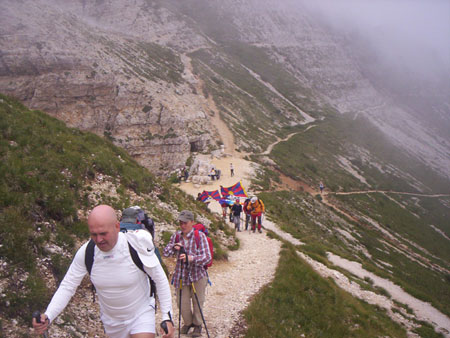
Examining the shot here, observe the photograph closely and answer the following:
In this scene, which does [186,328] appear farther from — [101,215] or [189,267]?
[101,215]

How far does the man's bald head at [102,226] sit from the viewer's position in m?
3.43

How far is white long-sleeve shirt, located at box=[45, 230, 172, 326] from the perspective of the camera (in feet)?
11.9

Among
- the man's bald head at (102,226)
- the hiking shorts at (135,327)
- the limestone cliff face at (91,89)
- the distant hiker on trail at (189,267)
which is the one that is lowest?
the limestone cliff face at (91,89)

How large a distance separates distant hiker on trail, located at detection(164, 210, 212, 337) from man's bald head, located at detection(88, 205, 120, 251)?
209 cm

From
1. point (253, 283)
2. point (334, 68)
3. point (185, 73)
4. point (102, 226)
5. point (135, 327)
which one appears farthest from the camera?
point (334, 68)

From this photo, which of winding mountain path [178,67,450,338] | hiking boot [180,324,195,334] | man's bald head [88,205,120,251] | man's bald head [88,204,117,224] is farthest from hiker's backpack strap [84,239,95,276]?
winding mountain path [178,67,450,338]

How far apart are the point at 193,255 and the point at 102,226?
2.75 metres

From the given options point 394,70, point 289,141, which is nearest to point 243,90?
point 289,141

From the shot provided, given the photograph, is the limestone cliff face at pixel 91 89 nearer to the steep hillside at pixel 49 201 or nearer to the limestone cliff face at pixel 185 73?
the limestone cliff face at pixel 185 73

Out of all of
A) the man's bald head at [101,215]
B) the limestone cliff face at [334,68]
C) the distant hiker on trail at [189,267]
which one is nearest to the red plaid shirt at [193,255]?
the distant hiker on trail at [189,267]

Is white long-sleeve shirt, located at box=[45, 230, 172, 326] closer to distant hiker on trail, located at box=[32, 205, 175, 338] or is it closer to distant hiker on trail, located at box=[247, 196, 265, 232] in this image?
distant hiker on trail, located at box=[32, 205, 175, 338]

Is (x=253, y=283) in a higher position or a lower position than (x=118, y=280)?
lower

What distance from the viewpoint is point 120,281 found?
3617 millimetres

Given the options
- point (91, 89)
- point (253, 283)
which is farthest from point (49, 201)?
point (91, 89)
